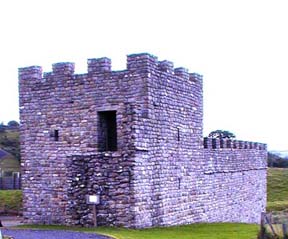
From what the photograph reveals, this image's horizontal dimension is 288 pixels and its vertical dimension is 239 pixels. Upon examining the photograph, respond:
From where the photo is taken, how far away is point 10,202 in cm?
3322

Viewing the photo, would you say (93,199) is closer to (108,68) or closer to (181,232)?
(181,232)

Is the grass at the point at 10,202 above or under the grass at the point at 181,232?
above

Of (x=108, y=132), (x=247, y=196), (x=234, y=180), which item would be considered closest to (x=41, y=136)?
(x=108, y=132)

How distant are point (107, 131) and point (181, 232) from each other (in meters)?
4.88

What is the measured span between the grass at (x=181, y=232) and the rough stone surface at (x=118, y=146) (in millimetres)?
615

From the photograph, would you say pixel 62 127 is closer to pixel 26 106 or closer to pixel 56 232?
pixel 26 106

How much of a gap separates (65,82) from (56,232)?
609cm

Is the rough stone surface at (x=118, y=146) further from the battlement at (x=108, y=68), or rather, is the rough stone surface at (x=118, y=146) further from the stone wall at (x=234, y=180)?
the stone wall at (x=234, y=180)

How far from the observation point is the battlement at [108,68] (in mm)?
22672

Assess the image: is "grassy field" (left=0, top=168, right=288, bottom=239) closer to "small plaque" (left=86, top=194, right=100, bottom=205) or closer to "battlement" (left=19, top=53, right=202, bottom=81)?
"small plaque" (left=86, top=194, right=100, bottom=205)

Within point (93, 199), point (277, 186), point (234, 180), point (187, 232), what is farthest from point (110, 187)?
point (277, 186)

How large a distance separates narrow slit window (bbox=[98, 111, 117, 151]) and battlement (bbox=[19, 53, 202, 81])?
158 cm

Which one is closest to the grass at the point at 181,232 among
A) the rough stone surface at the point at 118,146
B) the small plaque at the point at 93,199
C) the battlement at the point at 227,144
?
the rough stone surface at the point at 118,146

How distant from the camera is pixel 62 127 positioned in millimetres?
24391
